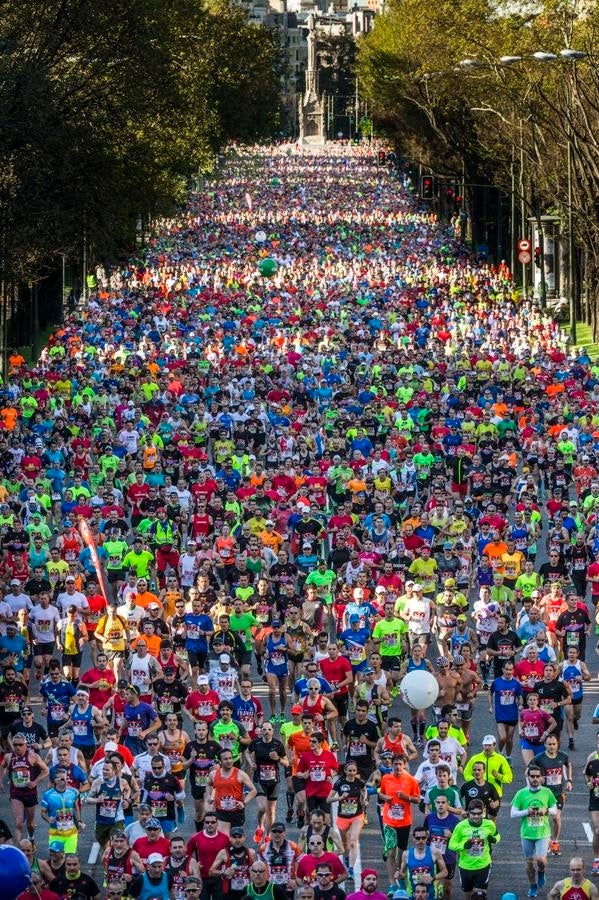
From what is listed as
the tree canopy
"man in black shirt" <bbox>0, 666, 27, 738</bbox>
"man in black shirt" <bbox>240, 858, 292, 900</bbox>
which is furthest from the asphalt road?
the tree canopy

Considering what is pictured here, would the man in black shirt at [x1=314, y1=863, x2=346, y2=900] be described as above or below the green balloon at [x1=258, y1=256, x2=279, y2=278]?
above

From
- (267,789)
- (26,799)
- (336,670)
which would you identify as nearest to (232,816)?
(267,789)

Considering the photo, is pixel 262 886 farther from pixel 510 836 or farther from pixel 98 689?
pixel 98 689

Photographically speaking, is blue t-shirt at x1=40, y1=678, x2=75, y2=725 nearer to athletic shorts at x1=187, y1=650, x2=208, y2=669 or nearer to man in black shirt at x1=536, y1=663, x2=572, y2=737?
athletic shorts at x1=187, y1=650, x2=208, y2=669

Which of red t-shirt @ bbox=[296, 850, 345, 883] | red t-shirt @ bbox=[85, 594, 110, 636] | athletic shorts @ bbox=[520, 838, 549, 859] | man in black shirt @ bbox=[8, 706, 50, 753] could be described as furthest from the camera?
red t-shirt @ bbox=[85, 594, 110, 636]

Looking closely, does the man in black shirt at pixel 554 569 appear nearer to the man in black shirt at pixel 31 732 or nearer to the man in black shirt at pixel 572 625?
the man in black shirt at pixel 572 625

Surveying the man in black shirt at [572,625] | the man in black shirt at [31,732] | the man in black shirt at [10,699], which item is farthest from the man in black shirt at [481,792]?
the man in black shirt at [10,699]

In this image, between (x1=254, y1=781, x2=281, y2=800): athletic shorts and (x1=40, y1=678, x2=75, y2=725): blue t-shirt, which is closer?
(x1=254, y1=781, x2=281, y2=800): athletic shorts
